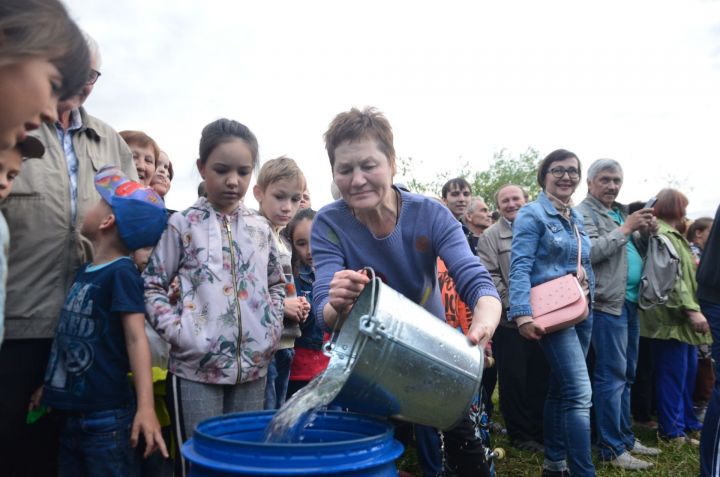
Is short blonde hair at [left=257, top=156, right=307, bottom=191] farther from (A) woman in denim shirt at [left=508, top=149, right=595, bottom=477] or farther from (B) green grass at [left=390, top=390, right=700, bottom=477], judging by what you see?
(B) green grass at [left=390, top=390, right=700, bottom=477]

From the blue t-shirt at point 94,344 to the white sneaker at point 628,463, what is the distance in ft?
10.3

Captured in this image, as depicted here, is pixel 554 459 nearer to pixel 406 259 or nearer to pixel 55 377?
pixel 406 259

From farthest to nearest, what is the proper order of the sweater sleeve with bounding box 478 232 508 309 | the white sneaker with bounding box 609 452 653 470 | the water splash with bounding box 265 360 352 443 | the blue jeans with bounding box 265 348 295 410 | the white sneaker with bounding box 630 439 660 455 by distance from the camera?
the sweater sleeve with bounding box 478 232 508 309
the white sneaker with bounding box 630 439 660 455
the white sneaker with bounding box 609 452 653 470
the blue jeans with bounding box 265 348 295 410
the water splash with bounding box 265 360 352 443

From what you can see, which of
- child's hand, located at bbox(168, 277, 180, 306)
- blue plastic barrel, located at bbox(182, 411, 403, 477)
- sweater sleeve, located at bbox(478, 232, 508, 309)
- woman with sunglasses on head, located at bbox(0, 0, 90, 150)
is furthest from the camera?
sweater sleeve, located at bbox(478, 232, 508, 309)

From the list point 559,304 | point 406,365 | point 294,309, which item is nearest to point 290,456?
point 406,365

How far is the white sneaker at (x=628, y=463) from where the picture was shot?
12.5 feet

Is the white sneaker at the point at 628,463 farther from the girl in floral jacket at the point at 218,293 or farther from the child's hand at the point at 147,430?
the child's hand at the point at 147,430

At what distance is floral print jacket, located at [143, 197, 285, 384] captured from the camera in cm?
217

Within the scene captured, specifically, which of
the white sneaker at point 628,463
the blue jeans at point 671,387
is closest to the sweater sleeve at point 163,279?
the white sneaker at point 628,463

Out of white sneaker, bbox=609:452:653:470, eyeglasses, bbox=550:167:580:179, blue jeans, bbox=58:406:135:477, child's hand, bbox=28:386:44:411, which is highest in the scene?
eyeglasses, bbox=550:167:580:179

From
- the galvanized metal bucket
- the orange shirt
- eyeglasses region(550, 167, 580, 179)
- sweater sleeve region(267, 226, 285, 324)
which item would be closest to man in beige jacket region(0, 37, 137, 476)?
sweater sleeve region(267, 226, 285, 324)

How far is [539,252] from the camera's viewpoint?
139 inches

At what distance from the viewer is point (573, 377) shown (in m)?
3.23

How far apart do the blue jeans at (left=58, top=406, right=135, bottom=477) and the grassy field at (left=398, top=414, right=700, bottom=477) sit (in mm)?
2113
